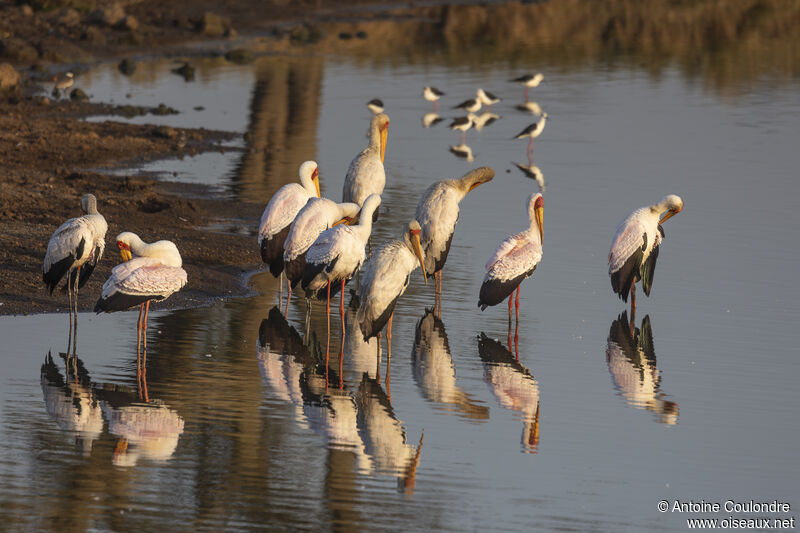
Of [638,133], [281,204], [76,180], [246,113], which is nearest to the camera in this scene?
[281,204]

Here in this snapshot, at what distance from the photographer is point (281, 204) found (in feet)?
41.4

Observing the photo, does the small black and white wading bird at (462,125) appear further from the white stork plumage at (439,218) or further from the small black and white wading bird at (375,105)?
the white stork plumage at (439,218)

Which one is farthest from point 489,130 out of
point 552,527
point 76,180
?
point 552,527

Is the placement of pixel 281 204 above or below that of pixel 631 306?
above

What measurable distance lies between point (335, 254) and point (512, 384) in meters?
1.92

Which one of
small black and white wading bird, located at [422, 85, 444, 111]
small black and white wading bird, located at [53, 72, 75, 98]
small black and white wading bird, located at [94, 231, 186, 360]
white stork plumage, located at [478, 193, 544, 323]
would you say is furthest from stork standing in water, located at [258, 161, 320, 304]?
small black and white wading bird, located at [53, 72, 75, 98]

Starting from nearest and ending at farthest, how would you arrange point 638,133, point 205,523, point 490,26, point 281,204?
point 205,523 < point 281,204 < point 638,133 < point 490,26

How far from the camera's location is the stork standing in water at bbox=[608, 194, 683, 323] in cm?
1240

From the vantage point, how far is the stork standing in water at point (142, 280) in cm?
1049

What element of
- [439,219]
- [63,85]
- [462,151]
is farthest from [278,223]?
[63,85]

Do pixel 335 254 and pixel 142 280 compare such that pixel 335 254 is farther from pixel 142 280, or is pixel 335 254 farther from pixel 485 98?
pixel 485 98

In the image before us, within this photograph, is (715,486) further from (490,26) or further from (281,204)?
(490,26)

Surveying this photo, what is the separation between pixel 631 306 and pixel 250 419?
4904 mm

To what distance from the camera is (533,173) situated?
66.9ft
